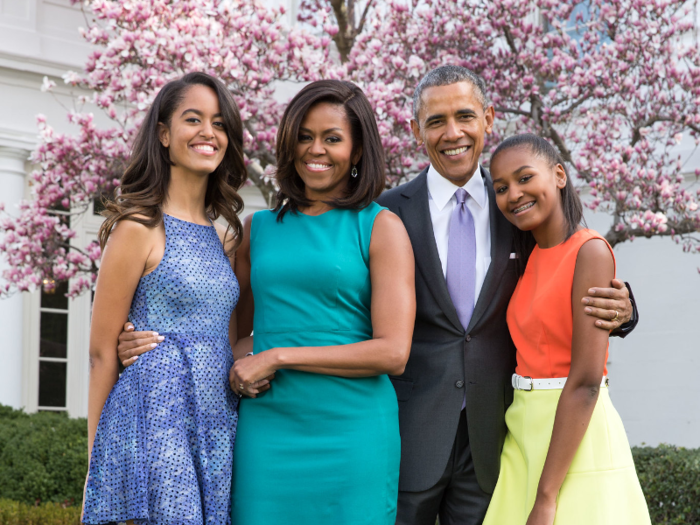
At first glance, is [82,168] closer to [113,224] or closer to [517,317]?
[113,224]

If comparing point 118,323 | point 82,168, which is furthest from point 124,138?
point 118,323

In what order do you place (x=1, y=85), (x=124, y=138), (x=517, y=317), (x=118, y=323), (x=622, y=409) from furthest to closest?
(x=1, y=85)
(x=622, y=409)
(x=124, y=138)
(x=517, y=317)
(x=118, y=323)

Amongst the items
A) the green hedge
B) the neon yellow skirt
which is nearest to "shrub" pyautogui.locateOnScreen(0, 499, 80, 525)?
the green hedge

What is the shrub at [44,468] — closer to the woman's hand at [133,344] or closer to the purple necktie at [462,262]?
the woman's hand at [133,344]

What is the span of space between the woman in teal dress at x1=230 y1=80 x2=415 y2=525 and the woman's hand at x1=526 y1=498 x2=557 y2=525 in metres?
0.50

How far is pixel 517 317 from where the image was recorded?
2.97m

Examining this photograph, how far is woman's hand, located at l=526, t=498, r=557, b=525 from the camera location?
2.63 meters

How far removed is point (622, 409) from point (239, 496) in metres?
6.35

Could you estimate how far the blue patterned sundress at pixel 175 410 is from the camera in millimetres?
2566

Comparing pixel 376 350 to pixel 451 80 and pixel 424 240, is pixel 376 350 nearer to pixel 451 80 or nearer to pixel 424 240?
pixel 424 240

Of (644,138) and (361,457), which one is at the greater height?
(644,138)

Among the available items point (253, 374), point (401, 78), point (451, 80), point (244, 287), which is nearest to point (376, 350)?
point (253, 374)

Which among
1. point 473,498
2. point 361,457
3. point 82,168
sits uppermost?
point 82,168

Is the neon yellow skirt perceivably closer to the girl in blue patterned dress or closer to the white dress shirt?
the white dress shirt
